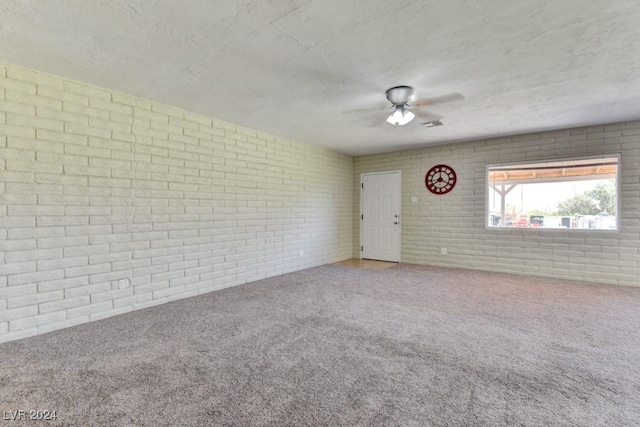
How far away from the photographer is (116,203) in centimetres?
335

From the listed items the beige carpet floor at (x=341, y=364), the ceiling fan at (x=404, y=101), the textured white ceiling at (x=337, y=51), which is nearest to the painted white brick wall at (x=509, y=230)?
the textured white ceiling at (x=337, y=51)

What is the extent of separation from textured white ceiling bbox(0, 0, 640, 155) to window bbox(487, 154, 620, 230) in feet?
3.83

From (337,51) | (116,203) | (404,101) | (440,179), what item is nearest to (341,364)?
(337,51)

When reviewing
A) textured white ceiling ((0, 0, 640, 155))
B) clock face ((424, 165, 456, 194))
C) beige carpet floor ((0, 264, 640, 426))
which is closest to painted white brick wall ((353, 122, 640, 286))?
clock face ((424, 165, 456, 194))

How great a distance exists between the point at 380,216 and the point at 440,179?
149 cm

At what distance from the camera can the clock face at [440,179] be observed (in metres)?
5.96

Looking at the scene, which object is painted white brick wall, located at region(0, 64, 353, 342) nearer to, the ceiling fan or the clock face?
the ceiling fan

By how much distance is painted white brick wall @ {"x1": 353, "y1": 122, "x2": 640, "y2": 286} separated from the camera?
452cm

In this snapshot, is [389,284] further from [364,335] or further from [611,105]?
[611,105]

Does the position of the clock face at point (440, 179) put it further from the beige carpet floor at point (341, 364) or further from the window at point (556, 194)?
the beige carpet floor at point (341, 364)

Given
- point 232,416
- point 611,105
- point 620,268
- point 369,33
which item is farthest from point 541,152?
point 232,416

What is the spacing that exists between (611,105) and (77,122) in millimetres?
6007

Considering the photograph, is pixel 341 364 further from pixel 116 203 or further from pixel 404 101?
pixel 116 203

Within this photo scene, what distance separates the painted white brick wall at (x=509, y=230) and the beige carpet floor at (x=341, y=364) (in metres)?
1.22
